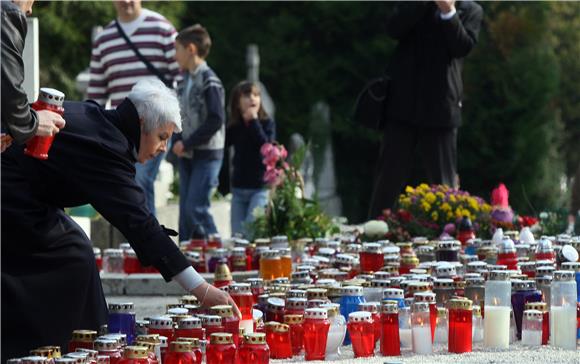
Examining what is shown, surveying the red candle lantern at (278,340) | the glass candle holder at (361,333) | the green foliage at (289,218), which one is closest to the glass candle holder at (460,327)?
the glass candle holder at (361,333)

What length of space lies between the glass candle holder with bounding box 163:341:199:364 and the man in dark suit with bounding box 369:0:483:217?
541cm

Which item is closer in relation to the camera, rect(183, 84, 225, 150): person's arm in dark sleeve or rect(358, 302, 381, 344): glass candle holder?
rect(358, 302, 381, 344): glass candle holder

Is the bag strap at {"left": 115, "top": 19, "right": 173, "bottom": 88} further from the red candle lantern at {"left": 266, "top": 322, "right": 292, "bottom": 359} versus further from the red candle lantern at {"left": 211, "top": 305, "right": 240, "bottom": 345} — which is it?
the red candle lantern at {"left": 211, "top": 305, "right": 240, "bottom": 345}

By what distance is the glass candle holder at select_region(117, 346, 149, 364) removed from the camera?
232 inches

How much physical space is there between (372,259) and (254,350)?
2610 millimetres

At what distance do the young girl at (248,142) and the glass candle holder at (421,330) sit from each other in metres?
5.53

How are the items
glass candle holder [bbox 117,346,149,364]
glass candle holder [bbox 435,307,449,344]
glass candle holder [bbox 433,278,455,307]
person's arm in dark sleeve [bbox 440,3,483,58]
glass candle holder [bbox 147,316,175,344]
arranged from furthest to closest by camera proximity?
person's arm in dark sleeve [bbox 440,3,483,58] < glass candle holder [bbox 433,278,455,307] < glass candle holder [bbox 435,307,449,344] < glass candle holder [bbox 147,316,175,344] < glass candle holder [bbox 117,346,149,364]

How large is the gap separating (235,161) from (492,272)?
556cm

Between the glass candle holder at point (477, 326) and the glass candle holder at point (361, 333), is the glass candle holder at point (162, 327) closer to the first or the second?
the glass candle holder at point (361, 333)

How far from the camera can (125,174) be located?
6488mm

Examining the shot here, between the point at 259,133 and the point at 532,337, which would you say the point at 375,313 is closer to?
the point at 532,337

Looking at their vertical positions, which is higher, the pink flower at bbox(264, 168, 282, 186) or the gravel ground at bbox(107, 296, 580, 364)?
the pink flower at bbox(264, 168, 282, 186)

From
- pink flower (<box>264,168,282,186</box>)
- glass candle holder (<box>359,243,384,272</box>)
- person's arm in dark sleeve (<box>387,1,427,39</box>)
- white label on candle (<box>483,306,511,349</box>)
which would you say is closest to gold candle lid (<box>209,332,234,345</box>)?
white label on candle (<box>483,306,511,349</box>)

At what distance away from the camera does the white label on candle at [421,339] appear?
6945mm
